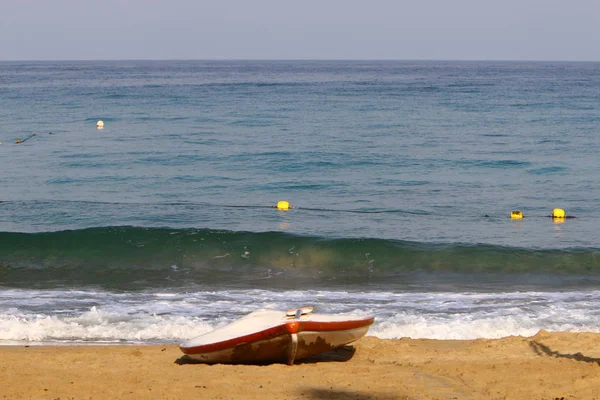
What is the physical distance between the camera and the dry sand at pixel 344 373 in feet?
27.5

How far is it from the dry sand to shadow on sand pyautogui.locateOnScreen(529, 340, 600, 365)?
12 millimetres

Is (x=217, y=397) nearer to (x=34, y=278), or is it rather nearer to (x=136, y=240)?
(x=34, y=278)

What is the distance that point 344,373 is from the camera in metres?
9.13

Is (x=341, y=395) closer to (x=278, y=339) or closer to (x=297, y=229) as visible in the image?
(x=278, y=339)

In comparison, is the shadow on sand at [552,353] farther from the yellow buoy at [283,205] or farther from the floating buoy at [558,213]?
the yellow buoy at [283,205]

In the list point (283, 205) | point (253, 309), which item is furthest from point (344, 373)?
point (283, 205)

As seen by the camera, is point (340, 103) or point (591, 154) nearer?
point (591, 154)

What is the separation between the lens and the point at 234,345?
9.28 meters

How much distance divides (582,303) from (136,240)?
9.75 m

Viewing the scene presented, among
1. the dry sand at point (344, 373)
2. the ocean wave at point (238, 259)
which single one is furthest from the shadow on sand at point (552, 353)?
the ocean wave at point (238, 259)

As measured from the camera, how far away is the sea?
13352 mm

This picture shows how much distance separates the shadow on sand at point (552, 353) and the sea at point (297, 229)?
5.19 ft

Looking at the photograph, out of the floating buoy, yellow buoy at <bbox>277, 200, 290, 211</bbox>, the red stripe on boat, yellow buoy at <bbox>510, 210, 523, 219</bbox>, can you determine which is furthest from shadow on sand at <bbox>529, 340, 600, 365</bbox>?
yellow buoy at <bbox>277, 200, 290, 211</bbox>

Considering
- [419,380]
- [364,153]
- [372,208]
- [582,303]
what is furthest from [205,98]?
[419,380]
